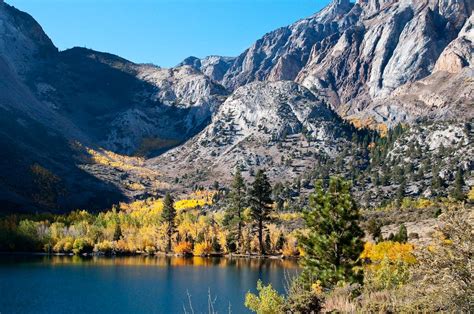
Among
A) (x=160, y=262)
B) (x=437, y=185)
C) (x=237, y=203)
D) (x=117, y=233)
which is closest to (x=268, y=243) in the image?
(x=237, y=203)

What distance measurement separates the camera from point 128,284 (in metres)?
76.1

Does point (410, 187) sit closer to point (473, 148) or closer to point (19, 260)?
point (473, 148)

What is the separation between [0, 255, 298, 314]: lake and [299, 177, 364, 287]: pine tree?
8.28m

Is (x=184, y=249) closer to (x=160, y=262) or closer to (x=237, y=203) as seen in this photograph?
(x=237, y=203)

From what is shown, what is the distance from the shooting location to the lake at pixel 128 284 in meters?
59.8

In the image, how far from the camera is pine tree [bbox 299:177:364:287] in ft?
147

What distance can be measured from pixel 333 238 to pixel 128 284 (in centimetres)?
4160

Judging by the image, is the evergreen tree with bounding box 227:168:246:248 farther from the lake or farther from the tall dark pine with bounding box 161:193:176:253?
the tall dark pine with bounding box 161:193:176:253

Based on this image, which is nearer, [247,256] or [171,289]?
[171,289]

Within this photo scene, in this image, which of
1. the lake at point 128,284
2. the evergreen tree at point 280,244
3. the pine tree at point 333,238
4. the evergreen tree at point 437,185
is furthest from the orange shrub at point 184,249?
the pine tree at point 333,238

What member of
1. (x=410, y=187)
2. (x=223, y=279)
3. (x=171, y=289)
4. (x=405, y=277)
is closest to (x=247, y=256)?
(x=223, y=279)

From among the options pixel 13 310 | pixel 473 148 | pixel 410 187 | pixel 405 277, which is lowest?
pixel 13 310

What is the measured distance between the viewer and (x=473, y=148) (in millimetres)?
189750

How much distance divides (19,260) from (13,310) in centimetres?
6110
